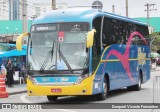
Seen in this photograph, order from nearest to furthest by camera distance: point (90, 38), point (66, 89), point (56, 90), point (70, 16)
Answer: point (90, 38)
point (66, 89)
point (56, 90)
point (70, 16)

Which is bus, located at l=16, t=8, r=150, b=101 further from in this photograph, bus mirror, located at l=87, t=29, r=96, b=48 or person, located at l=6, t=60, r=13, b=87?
person, located at l=6, t=60, r=13, b=87

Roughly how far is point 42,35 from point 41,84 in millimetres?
1818

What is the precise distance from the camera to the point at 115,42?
1980 centimetres

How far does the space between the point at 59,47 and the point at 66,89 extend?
5.10 feet

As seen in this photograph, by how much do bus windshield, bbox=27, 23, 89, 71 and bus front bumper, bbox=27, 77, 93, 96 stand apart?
0.61 m

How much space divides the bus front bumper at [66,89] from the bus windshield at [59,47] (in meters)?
0.61

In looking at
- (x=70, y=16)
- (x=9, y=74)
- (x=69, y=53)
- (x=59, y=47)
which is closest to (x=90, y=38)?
(x=69, y=53)

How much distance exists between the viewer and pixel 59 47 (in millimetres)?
16578

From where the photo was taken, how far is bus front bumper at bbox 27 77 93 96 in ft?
52.9

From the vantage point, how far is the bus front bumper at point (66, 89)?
16.1 metres

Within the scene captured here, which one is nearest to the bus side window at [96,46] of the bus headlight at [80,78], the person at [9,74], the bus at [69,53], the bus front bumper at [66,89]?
the bus at [69,53]

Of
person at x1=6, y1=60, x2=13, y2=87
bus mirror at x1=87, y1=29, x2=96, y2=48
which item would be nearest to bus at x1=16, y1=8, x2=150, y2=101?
bus mirror at x1=87, y1=29, x2=96, y2=48

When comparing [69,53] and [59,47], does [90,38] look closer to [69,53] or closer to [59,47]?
[69,53]

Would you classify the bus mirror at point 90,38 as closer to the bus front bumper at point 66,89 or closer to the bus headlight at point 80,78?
the bus headlight at point 80,78
